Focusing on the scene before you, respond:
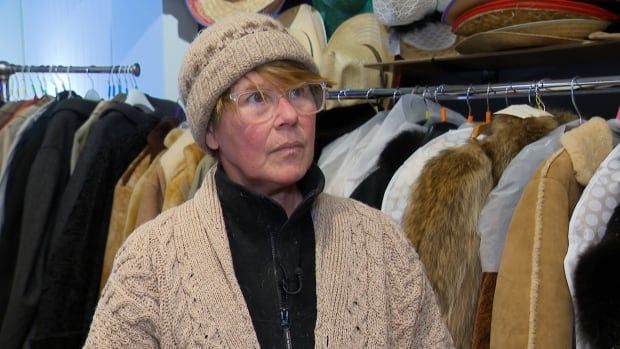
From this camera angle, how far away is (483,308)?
1.07 m

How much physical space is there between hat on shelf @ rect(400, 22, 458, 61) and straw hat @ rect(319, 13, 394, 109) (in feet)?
0.33

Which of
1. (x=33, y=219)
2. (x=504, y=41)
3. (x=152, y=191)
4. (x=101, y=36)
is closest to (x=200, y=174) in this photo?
(x=152, y=191)

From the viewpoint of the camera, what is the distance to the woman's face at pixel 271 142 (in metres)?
0.89

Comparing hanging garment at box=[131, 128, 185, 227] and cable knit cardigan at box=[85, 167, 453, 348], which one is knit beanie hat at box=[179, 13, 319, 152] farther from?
hanging garment at box=[131, 128, 185, 227]

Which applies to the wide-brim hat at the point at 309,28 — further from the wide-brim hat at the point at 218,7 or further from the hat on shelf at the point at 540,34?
the hat on shelf at the point at 540,34

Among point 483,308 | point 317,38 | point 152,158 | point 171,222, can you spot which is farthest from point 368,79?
point 171,222

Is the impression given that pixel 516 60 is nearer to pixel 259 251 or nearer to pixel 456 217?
pixel 456 217

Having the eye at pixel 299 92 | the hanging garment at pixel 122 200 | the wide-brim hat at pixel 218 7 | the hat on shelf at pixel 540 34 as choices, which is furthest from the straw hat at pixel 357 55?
the eye at pixel 299 92

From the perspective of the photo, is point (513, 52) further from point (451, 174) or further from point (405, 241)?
point (405, 241)

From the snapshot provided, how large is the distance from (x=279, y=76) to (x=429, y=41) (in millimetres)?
965

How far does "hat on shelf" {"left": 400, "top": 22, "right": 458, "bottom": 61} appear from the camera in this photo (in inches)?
68.1

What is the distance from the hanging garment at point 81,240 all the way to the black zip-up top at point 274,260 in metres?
0.82

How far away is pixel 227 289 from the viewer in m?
0.85

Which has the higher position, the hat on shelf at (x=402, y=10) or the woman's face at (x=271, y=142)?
the hat on shelf at (x=402, y=10)
